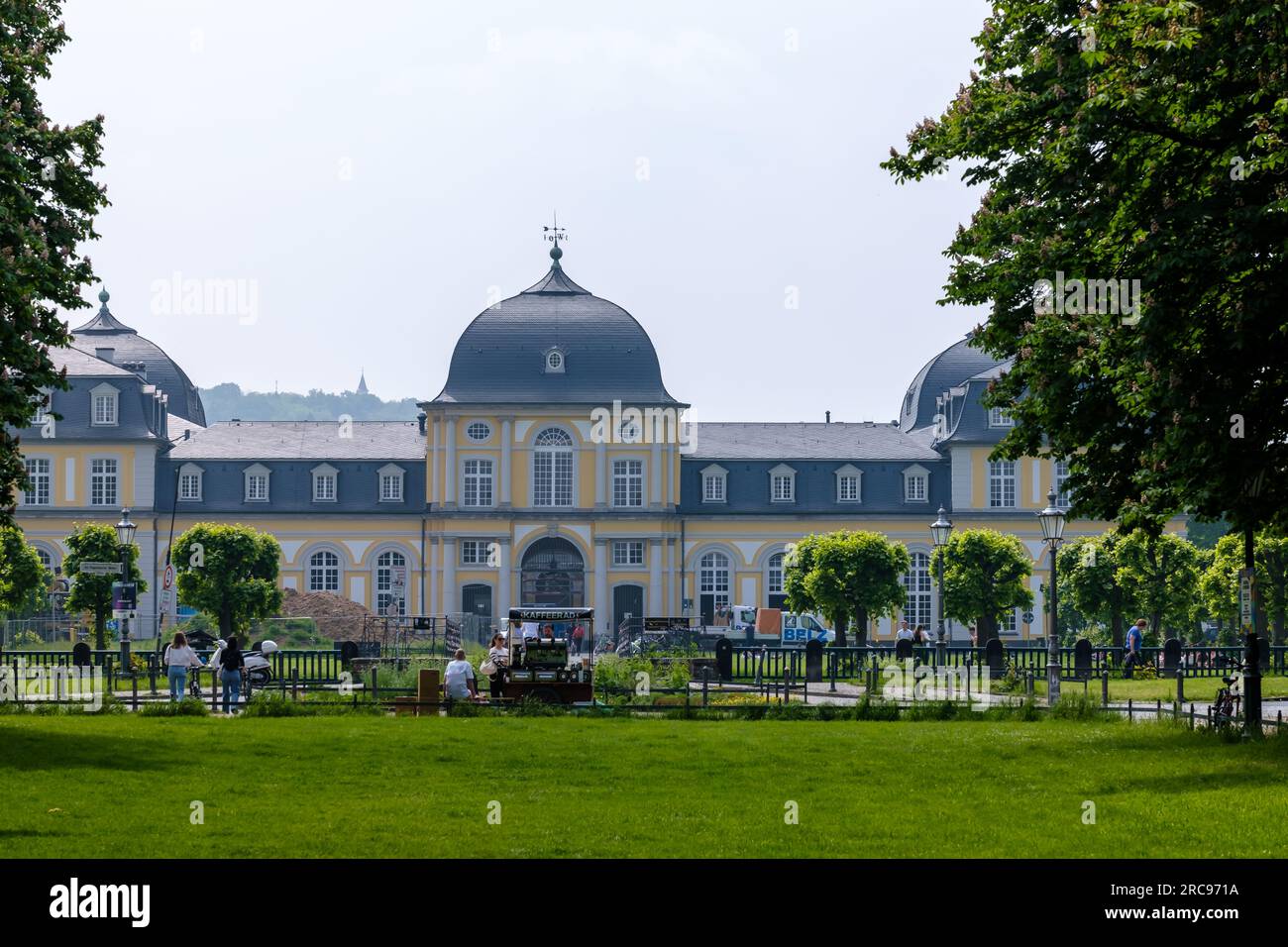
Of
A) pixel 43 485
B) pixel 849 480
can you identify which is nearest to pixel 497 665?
pixel 849 480

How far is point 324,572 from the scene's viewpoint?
258 feet

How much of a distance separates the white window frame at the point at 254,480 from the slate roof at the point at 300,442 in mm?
758

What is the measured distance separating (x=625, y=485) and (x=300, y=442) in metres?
14.9

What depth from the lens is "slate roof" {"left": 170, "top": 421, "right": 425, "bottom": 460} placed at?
8038 centimetres

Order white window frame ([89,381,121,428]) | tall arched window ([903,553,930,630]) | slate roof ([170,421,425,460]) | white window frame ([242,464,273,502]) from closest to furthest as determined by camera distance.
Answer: white window frame ([89,381,121,428]), tall arched window ([903,553,930,630]), white window frame ([242,464,273,502]), slate roof ([170,421,425,460])

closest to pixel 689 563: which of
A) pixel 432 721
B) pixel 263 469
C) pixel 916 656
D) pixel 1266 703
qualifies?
pixel 263 469

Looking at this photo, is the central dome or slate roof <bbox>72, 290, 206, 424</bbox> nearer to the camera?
the central dome

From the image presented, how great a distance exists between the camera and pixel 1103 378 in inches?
892

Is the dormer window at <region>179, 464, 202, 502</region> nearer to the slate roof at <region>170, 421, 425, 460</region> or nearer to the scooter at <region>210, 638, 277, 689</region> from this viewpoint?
the slate roof at <region>170, 421, 425, 460</region>

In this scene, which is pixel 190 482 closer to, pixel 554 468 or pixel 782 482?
pixel 554 468

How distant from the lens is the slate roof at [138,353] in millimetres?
88062

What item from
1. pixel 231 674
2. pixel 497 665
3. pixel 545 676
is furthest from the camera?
pixel 497 665

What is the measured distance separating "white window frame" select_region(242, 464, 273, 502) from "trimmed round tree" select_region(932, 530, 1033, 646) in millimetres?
30323

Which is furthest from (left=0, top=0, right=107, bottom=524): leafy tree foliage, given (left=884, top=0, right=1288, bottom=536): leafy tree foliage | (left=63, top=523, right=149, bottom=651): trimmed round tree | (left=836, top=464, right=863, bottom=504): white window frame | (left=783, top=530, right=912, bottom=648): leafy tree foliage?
(left=836, top=464, right=863, bottom=504): white window frame
